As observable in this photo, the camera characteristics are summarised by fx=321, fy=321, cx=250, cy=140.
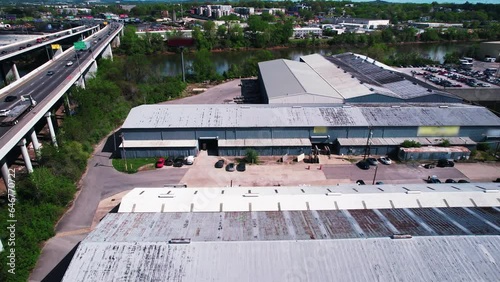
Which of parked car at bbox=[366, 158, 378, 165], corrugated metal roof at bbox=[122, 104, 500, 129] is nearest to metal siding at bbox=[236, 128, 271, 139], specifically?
corrugated metal roof at bbox=[122, 104, 500, 129]

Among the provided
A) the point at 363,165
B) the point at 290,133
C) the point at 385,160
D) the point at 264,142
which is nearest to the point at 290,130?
the point at 290,133

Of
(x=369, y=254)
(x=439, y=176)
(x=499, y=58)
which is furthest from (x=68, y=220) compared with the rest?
(x=499, y=58)

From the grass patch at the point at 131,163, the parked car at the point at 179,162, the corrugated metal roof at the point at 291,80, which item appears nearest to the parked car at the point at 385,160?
the corrugated metal roof at the point at 291,80

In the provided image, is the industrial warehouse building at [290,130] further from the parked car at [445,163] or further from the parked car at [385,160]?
the parked car at [445,163]

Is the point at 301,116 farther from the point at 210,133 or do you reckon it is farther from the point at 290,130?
the point at 210,133

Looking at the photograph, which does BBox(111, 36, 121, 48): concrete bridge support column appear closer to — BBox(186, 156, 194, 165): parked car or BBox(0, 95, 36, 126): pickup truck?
BBox(0, 95, 36, 126): pickup truck
